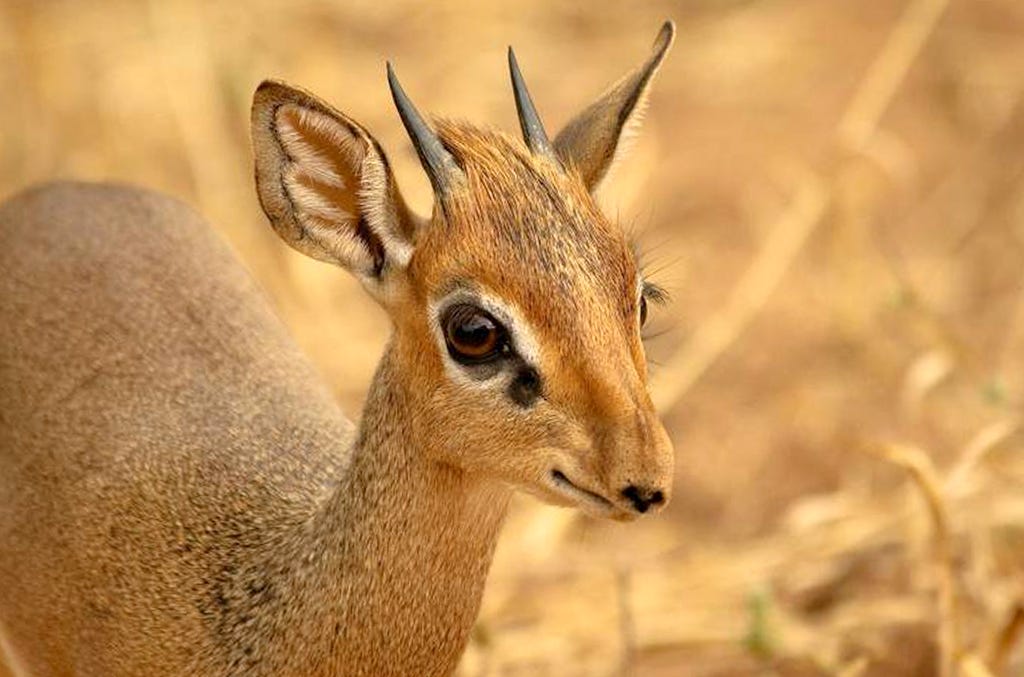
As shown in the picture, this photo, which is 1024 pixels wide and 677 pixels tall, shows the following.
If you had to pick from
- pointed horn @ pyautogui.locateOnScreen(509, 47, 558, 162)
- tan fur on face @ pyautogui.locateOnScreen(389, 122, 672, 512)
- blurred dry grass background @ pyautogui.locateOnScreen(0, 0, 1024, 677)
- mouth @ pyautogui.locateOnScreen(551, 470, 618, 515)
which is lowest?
blurred dry grass background @ pyautogui.locateOnScreen(0, 0, 1024, 677)

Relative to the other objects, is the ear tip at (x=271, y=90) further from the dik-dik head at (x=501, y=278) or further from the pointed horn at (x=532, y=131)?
the pointed horn at (x=532, y=131)

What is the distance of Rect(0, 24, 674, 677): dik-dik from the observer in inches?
123

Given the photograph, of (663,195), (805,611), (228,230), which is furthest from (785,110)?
(805,611)

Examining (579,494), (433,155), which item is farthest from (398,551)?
(433,155)

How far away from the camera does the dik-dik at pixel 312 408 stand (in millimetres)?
3137

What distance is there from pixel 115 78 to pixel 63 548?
4.15m

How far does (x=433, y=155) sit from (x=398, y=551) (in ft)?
2.27

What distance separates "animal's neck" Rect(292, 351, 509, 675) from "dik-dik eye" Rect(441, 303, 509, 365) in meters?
0.19

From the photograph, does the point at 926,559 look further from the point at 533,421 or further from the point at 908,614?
the point at 533,421

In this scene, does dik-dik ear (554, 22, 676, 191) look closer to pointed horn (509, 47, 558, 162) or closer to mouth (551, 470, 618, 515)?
pointed horn (509, 47, 558, 162)

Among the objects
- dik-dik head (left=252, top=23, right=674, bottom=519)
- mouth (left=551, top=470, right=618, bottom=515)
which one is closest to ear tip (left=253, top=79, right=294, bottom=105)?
dik-dik head (left=252, top=23, right=674, bottom=519)

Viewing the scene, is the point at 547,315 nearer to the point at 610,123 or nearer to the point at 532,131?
the point at 532,131

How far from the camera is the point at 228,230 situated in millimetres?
6809

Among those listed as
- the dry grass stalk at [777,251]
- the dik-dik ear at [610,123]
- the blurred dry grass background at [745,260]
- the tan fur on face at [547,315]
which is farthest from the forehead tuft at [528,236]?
the dry grass stalk at [777,251]
